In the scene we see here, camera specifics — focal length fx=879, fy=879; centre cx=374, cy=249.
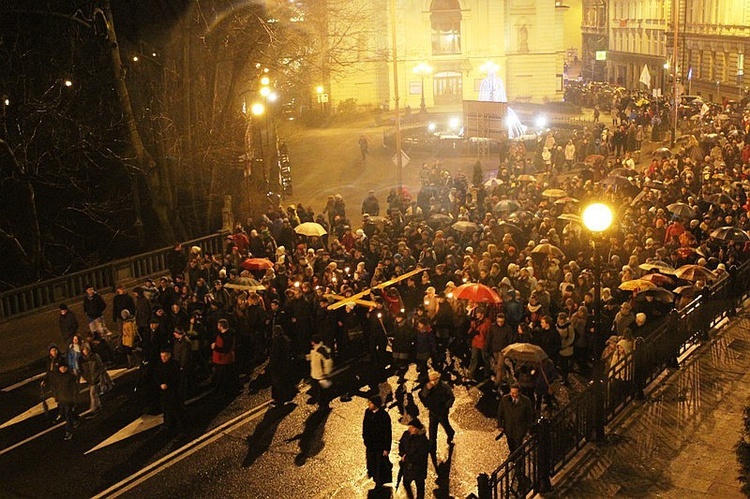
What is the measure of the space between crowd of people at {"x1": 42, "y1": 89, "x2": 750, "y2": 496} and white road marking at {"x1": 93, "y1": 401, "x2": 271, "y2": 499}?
0.66m

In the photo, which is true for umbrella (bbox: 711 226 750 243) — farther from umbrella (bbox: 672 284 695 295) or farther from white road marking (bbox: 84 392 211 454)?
white road marking (bbox: 84 392 211 454)

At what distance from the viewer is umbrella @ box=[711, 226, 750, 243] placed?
18391 mm

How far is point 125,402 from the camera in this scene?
1552cm

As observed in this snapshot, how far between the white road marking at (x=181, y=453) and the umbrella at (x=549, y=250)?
7.18m

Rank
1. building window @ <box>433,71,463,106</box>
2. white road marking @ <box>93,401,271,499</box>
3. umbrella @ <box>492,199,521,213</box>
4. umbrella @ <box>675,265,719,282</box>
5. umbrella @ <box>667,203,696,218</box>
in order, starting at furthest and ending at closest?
building window @ <box>433,71,463,106</box> → umbrella @ <box>492,199,521,213</box> → umbrella @ <box>667,203,696,218</box> → umbrella @ <box>675,265,719,282</box> → white road marking @ <box>93,401,271,499</box>

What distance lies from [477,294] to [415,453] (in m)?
5.03

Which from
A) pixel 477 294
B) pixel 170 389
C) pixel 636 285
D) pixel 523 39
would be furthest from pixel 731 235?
pixel 523 39

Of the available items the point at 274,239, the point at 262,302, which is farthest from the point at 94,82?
the point at 262,302

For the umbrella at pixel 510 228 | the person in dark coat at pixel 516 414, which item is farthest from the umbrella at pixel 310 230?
the person in dark coat at pixel 516 414

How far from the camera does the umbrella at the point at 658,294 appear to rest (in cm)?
1509

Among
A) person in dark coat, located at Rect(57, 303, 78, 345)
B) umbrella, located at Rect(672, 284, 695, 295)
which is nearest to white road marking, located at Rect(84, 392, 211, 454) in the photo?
person in dark coat, located at Rect(57, 303, 78, 345)

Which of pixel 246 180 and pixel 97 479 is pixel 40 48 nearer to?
pixel 246 180

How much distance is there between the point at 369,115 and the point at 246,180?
1492 inches

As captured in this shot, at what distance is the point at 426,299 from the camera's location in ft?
54.4
